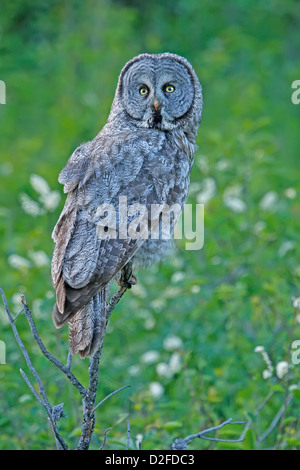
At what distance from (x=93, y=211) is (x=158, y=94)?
557mm

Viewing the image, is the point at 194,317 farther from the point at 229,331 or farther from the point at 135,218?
the point at 135,218

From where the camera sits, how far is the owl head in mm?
2652

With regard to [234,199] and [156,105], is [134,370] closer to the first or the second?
[234,199]

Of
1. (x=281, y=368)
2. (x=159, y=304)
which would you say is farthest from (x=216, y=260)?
(x=281, y=368)

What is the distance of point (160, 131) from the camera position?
8.86ft

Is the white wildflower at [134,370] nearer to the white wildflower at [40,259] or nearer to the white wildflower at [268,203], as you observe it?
the white wildflower at [40,259]

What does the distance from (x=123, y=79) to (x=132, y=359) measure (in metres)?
1.51

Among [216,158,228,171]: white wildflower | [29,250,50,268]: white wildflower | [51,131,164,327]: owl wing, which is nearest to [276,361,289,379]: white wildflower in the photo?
[51,131,164,327]: owl wing

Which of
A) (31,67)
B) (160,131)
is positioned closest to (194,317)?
(160,131)

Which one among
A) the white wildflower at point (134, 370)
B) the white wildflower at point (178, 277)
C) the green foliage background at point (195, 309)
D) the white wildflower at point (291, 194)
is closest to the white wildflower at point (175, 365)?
the green foliage background at point (195, 309)

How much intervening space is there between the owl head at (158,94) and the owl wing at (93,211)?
0.29ft

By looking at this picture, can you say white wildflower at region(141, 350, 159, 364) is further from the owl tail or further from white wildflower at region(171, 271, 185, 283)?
the owl tail

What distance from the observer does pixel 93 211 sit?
2.36 meters

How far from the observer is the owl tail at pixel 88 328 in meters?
2.19
